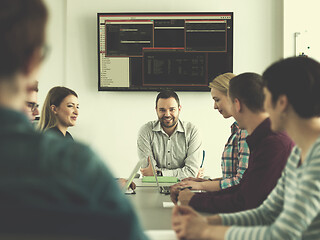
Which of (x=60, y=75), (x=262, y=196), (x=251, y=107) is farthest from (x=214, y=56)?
(x=262, y=196)

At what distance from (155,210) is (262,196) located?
0.54 metres

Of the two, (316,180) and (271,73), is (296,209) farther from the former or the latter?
(271,73)

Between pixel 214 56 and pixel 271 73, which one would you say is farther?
pixel 214 56

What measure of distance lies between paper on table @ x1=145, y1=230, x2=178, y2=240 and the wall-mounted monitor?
2809mm

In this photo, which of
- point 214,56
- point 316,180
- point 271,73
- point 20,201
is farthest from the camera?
point 214,56

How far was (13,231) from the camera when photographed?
52 cm

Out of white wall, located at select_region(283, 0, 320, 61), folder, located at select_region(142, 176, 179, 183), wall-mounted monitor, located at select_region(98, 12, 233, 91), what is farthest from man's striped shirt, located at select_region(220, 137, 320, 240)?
white wall, located at select_region(283, 0, 320, 61)

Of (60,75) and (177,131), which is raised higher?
(60,75)

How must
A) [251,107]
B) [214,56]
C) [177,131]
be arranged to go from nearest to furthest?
[251,107] → [177,131] → [214,56]

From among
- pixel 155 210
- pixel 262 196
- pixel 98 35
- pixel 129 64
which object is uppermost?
pixel 98 35

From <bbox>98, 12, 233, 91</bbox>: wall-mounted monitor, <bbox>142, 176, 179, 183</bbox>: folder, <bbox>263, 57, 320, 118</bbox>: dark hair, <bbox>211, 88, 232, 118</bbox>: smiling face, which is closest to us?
<bbox>263, 57, 320, 118</bbox>: dark hair

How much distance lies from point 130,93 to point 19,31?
3701 mm

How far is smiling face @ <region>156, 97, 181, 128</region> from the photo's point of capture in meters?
3.55

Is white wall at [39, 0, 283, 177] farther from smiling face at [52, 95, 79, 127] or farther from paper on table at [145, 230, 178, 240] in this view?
paper on table at [145, 230, 178, 240]
